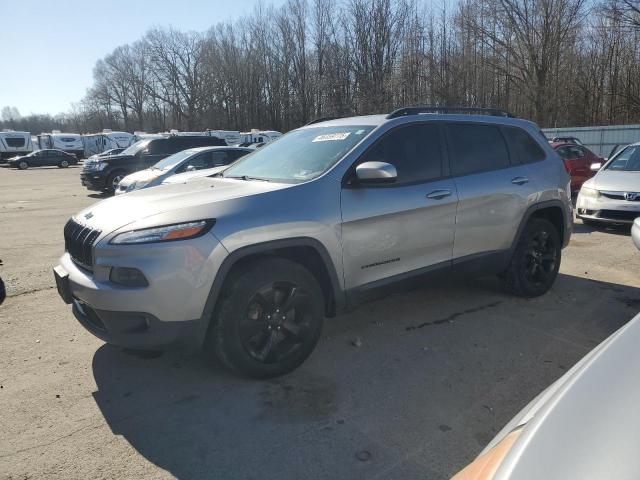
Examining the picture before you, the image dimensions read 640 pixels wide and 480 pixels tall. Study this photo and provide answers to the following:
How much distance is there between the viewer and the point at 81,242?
321 centimetres

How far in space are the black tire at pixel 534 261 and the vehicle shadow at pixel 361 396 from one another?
1.24ft

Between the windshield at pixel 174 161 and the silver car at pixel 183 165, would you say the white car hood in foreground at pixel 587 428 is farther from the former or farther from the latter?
the windshield at pixel 174 161

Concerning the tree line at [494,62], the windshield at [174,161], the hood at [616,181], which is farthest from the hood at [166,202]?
the tree line at [494,62]

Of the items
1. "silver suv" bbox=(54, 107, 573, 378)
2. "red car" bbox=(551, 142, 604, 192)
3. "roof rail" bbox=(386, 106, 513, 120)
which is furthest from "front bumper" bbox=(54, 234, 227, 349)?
"red car" bbox=(551, 142, 604, 192)

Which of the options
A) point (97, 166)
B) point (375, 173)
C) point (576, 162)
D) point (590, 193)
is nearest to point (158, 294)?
point (375, 173)

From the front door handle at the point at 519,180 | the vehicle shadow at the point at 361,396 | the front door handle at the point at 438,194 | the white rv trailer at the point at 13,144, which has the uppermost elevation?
the white rv trailer at the point at 13,144

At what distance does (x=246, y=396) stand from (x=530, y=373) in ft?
6.65

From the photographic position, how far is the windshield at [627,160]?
895cm

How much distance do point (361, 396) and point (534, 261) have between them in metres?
2.85

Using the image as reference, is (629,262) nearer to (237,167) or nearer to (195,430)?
(237,167)

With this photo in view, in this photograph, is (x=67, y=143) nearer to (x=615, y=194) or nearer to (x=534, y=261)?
(x=615, y=194)

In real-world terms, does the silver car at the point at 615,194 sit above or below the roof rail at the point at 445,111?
below

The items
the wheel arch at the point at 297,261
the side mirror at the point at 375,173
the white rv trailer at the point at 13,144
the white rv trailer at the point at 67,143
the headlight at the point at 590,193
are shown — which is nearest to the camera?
the wheel arch at the point at 297,261

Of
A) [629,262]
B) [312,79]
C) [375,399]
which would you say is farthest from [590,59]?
[375,399]
